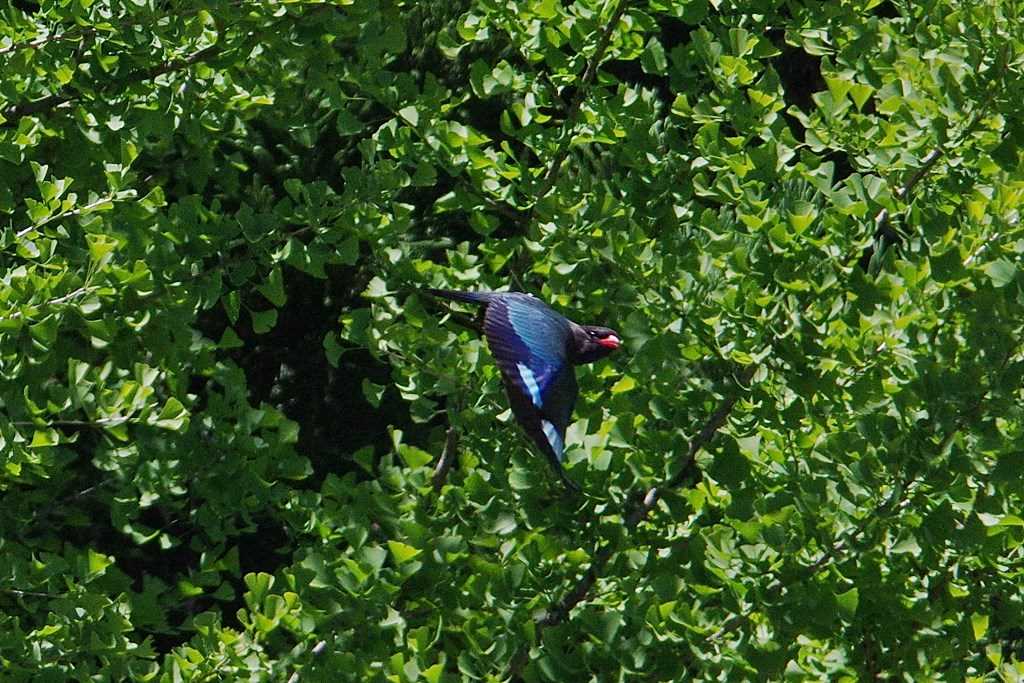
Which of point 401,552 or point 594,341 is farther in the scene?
point 594,341

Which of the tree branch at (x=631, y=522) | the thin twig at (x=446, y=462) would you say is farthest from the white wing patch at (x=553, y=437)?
the thin twig at (x=446, y=462)

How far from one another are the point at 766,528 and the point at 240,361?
2.44 meters

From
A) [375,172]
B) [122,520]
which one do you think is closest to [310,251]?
[375,172]

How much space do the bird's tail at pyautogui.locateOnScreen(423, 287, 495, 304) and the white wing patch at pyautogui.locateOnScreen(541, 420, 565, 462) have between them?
301 mm

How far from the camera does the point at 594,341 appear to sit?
8.78ft

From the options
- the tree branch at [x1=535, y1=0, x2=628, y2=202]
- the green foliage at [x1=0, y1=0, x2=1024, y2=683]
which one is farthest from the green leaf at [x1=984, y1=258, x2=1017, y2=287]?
the tree branch at [x1=535, y1=0, x2=628, y2=202]

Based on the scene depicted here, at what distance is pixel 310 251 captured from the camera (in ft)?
8.80

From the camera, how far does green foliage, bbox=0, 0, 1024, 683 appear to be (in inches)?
91.3

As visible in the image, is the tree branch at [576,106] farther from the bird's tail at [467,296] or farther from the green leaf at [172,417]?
the green leaf at [172,417]

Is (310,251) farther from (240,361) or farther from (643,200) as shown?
(240,361)

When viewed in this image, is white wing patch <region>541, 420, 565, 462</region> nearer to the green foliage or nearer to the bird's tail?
the green foliage

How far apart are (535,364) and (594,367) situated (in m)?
0.37

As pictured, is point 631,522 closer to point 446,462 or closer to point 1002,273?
point 446,462

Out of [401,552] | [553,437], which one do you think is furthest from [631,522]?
[401,552]
